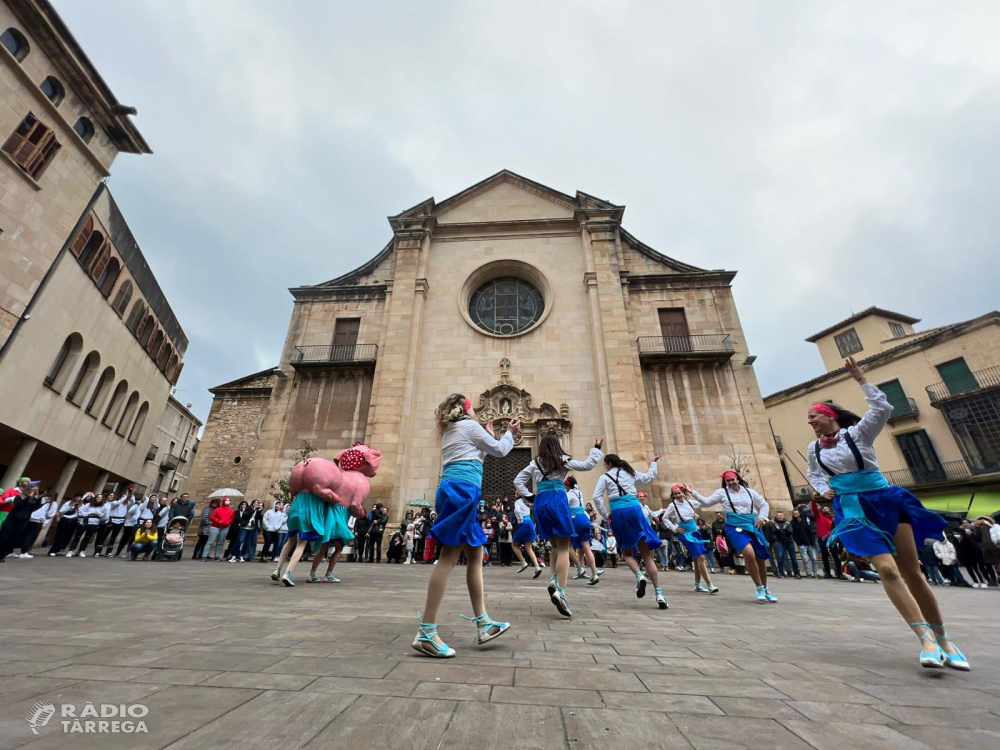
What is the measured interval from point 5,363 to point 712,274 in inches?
978

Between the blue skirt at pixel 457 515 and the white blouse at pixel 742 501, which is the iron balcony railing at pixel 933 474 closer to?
the white blouse at pixel 742 501

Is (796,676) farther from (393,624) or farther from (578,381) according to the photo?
(578,381)

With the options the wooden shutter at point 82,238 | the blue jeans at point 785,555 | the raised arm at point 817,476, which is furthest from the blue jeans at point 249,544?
the blue jeans at point 785,555

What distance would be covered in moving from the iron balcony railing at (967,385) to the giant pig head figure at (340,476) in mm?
26265

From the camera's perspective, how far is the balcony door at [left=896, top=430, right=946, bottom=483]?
2047cm

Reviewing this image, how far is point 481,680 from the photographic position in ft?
7.33

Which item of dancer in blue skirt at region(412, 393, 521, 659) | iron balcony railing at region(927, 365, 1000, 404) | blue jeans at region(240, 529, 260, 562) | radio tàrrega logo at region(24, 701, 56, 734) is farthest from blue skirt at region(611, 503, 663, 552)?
iron balcony railing at region(927, 365, 1000, 404)

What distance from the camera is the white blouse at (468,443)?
334 cm

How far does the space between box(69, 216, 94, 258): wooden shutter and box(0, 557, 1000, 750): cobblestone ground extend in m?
16.6

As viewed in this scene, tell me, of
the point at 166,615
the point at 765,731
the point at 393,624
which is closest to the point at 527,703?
the point at 765,731

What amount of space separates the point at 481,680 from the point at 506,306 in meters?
17.3

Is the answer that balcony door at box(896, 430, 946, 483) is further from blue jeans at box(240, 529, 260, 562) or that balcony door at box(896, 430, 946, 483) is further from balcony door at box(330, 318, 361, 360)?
blue jeans at box(240, 529, 260, 562)

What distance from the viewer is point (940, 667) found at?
2678mm

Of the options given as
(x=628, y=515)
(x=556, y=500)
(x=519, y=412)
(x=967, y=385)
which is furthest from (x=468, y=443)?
(x=967, y=385)
